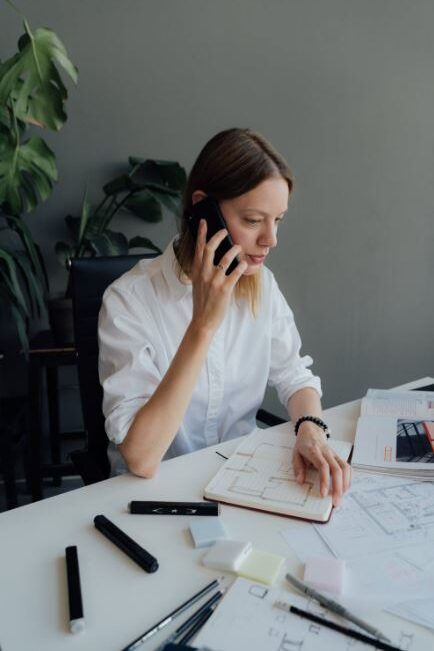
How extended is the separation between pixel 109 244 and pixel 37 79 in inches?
21.8

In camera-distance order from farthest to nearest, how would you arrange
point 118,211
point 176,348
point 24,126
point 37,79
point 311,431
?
point 118,211
point 24,126
point 37,79
point 176,348
point 311,431

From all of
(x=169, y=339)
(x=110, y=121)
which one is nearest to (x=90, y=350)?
(x=169, y=339)

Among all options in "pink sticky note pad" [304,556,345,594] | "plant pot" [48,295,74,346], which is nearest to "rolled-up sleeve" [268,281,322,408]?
"pink sticky note pad" [304,556,345,594]

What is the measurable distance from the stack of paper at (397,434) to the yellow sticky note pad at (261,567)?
1.03 feet

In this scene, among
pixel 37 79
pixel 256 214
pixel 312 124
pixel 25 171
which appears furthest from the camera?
pixel 312 124

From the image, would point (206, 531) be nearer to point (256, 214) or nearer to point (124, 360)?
point (124, 360)

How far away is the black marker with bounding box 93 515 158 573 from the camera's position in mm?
643

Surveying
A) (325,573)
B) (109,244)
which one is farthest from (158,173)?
(325,573)

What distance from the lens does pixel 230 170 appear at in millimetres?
1081

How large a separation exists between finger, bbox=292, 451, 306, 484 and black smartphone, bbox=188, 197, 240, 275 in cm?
38

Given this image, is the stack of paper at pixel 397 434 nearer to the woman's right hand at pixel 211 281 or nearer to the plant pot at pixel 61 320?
the woman's right hand at pixel 211 281

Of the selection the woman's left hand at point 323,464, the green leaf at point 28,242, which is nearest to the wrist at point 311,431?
the woman's left hand at point 323,464

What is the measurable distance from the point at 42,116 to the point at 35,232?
0.54 meters

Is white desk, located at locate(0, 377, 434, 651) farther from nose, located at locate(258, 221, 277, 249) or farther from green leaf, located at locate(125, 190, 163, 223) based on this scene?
green leaf, located at locate(125, 190, 163, 223)
